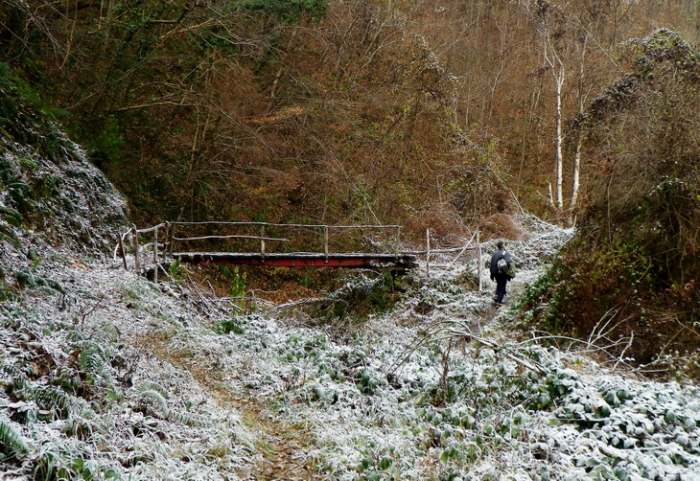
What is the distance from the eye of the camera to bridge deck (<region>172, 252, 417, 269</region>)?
1383 centimetres

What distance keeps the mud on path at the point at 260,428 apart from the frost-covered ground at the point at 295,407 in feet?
0.08

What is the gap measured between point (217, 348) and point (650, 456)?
542cm

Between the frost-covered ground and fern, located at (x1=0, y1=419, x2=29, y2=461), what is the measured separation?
0.03 meters

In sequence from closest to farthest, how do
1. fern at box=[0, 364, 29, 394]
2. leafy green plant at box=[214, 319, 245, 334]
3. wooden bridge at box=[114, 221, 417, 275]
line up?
fern at box=[0, 364, 29, 394] → leafy green plant at box=[214, 319, 245, 334] → wooden bridge at box=[114, 221, 417, 275]

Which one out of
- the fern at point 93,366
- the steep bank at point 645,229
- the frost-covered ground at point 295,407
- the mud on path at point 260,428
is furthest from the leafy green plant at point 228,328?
the steep bank at point 645,229

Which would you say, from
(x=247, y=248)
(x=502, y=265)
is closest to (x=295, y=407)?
(x=502, y=265)

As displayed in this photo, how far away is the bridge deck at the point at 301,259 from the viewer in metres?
13.8

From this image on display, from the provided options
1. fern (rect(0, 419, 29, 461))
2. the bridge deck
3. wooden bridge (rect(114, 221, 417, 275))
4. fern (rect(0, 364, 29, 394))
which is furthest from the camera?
the bridge deck

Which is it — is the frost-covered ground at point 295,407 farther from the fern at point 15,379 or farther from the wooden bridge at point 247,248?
the wooden bridge at point 247,248

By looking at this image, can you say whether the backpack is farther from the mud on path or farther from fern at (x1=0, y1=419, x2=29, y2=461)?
fern at (x1=0, y1=419, x2=29, y2=461)

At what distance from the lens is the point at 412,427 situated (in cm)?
593

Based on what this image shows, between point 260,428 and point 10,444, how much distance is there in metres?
2.73

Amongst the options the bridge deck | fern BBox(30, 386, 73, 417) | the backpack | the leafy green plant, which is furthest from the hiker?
fern BBox(30, 386, 73, 417)

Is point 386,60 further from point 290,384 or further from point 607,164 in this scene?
point 290,384
